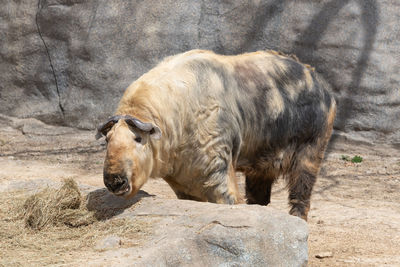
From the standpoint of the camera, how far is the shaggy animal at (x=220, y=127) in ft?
14.4

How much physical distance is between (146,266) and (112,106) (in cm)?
608

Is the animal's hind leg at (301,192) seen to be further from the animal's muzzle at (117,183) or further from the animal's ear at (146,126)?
the animal's muzzle at (117,183)

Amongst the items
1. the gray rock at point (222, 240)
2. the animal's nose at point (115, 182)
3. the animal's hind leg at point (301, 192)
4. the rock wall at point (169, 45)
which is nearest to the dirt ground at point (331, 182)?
the animal's hind leg at point (301, 192)

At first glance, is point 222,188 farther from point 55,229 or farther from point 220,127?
point 55,229

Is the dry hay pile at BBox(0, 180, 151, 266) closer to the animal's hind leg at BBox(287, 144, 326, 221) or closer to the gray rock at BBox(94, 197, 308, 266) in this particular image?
the gray rock at BBox(94, 197, 308, 266)

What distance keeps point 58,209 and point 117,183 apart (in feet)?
1.95

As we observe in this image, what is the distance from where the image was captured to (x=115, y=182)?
13.5 feet

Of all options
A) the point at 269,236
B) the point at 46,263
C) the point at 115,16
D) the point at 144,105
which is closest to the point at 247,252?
the point at 269,236

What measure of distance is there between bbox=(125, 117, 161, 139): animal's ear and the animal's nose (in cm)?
38

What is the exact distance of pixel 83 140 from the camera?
29.7 feet

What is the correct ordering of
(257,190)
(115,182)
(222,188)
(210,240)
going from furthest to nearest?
(257,190) → (222,188) → (115,182) → (210,240)

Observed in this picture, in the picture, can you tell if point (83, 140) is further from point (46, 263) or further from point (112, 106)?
point (46, 263)

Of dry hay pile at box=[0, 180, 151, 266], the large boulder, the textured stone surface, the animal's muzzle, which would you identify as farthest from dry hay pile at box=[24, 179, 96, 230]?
the large boulder

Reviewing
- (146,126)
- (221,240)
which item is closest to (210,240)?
(221,240)
